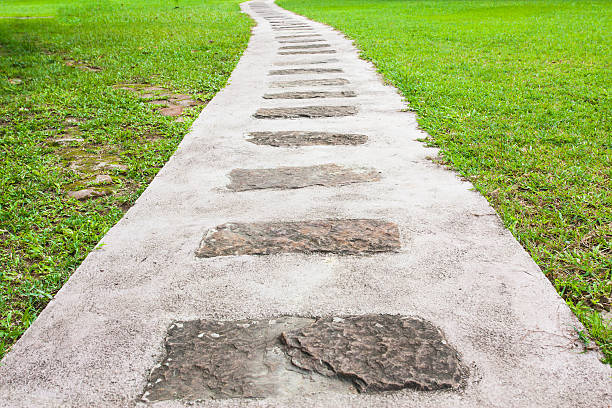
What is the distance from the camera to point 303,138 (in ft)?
11.0

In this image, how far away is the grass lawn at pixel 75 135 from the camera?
2084 millimetres

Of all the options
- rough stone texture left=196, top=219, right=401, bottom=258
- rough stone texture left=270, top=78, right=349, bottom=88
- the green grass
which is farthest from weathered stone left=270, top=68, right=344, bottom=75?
rough stone texture left=196, top=219, right=401, bottom=258

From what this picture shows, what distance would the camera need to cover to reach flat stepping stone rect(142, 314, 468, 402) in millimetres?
1326

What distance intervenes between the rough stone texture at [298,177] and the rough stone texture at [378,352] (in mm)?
1168

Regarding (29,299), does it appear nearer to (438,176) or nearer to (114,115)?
(438,176)

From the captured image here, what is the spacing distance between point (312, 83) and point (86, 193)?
3.00 metres

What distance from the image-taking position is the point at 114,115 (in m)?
4.09

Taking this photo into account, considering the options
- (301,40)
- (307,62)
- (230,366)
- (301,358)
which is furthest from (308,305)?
(301,40)

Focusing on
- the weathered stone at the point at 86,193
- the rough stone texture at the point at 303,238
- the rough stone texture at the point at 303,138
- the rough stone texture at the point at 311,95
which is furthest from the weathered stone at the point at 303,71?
the rough stone texture at the point at 303,238

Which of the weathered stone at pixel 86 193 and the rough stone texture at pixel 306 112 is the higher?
the rough stone texture at pixel 306 112

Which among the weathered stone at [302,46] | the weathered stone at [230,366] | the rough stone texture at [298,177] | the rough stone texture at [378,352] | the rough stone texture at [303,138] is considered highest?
the weathered stone at [302,46]

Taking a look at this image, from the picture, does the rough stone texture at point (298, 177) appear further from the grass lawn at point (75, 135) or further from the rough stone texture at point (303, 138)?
the grass lawn at point (75, 135)

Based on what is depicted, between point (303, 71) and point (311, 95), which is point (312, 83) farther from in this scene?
point (303, 71)

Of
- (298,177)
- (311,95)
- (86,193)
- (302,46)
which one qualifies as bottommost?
(86,193)
